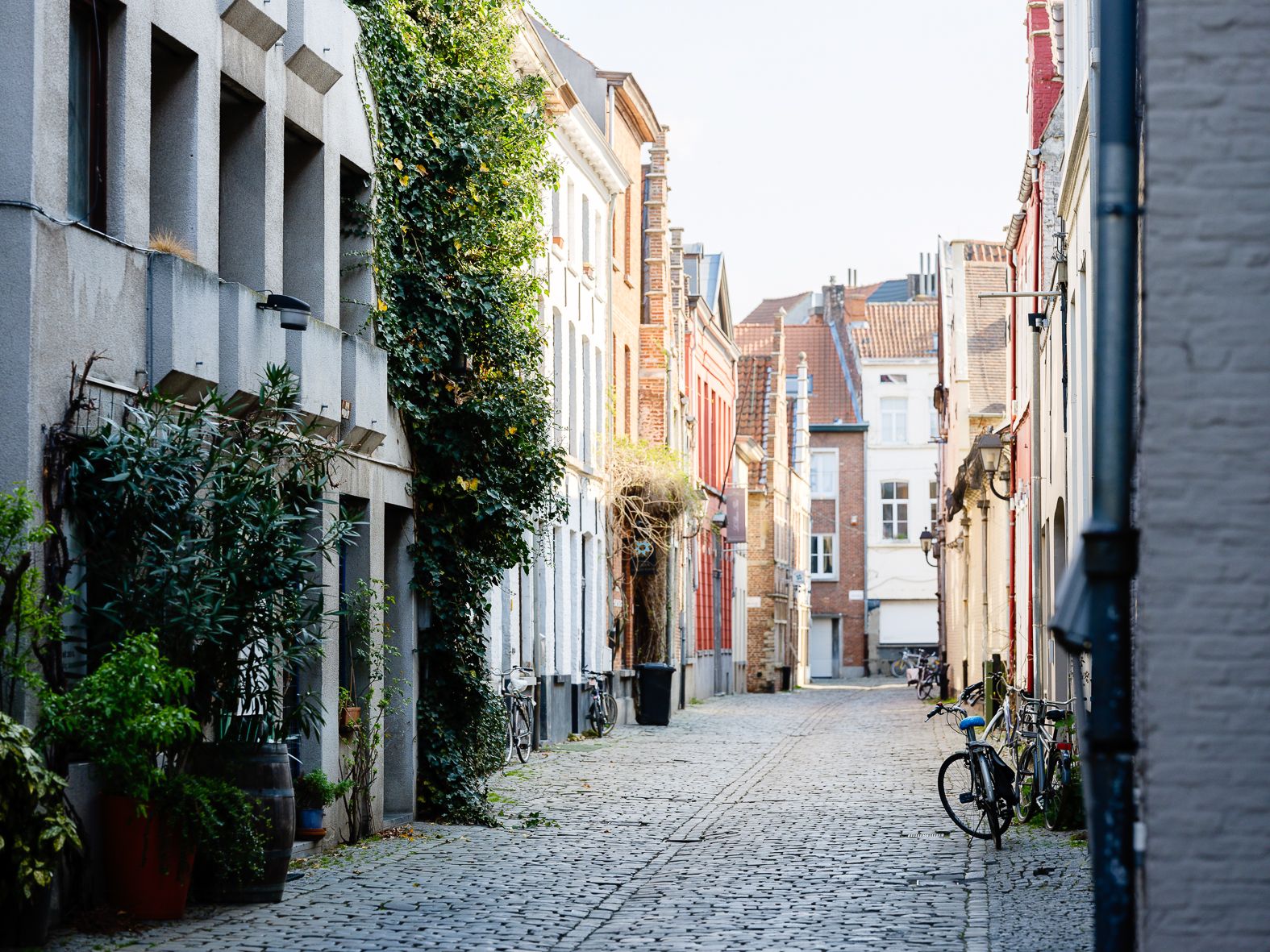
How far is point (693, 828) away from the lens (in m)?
15.9

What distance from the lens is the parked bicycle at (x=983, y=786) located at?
1443cm

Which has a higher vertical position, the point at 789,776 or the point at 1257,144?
the point at 1257,144

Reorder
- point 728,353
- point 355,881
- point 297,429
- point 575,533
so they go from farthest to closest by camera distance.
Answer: point 728,353 < point 575,533 < point 297,429 < point 355,881

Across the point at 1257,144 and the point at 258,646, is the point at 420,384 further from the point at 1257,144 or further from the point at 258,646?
the point at 1257,144

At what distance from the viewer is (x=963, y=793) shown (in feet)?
48.6

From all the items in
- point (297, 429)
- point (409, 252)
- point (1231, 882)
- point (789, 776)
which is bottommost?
point (789, 776)

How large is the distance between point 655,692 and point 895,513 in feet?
138

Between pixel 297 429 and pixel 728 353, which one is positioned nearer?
pixel 297 429

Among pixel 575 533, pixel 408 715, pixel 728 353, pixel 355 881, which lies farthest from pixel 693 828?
pixel 728 353

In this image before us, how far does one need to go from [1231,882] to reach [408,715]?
1100 cm

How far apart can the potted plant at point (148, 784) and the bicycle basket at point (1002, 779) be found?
6.14m

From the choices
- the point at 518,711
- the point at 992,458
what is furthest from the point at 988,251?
the point at 518,711

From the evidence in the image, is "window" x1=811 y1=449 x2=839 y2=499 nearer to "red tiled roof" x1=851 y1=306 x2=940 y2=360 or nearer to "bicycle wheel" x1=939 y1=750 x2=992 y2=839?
"red tiled roof" x1=851 y1=306 x2=940 y2=360

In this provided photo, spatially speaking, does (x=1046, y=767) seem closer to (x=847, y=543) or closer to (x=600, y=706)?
(x=600, y=706)
